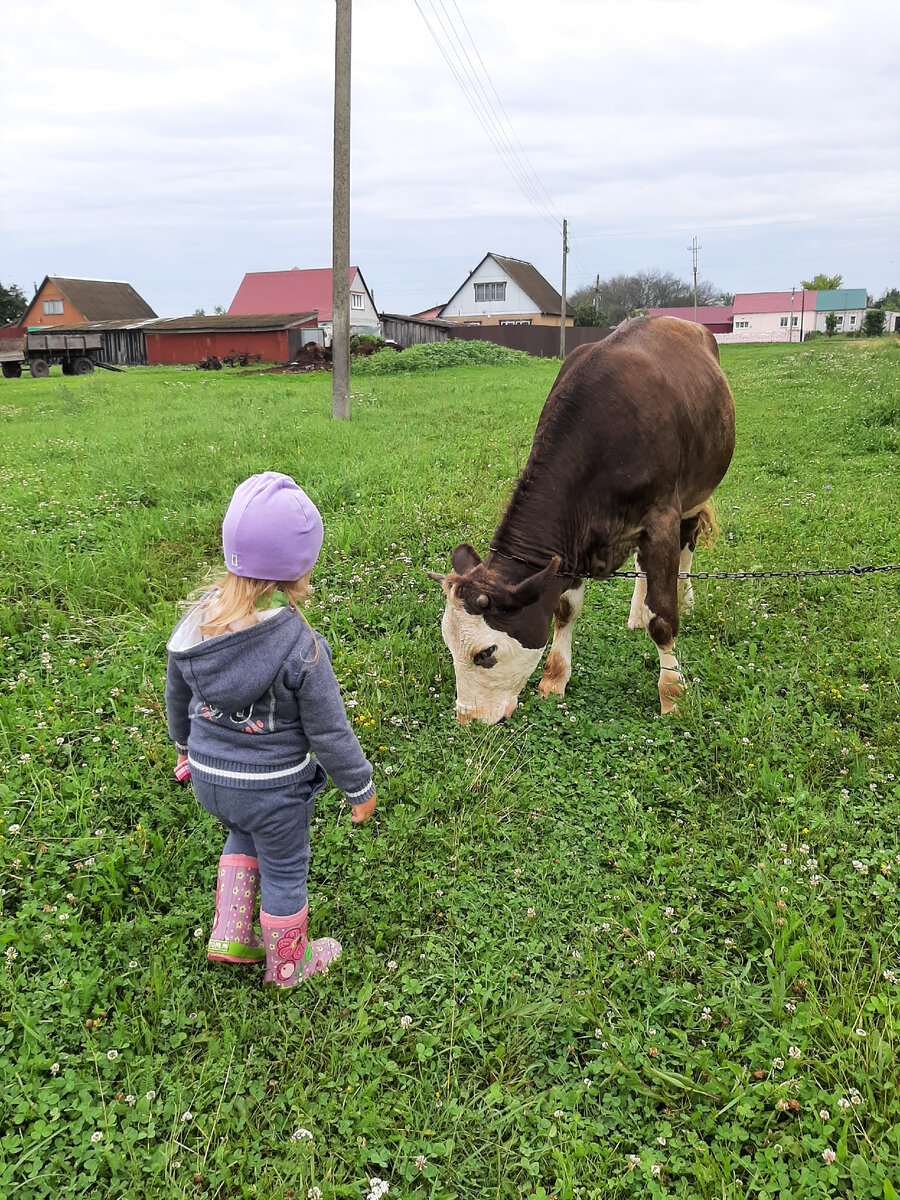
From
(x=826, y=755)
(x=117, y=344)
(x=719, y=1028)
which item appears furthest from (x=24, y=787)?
(x=117, y=344)

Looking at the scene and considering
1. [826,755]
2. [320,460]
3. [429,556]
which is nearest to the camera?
[826,755]

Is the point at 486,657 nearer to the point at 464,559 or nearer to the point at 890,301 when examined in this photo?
the point at 464,559

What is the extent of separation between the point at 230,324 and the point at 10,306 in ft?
96.2

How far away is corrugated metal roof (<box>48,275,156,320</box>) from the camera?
54156 millimetres

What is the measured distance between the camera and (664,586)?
201 inches

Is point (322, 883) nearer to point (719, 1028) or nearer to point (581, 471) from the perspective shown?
point (719, 1028)

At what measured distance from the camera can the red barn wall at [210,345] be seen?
4041cm

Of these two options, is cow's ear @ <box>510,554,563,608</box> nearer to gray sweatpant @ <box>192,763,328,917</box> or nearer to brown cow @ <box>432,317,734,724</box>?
brown cow @ <box>432,317,734,724</box>

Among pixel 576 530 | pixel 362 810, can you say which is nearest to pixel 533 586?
pixel 576 530

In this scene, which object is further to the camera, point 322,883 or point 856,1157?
point 322,883

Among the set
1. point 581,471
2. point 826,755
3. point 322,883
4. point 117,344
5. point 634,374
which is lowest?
point 322,883

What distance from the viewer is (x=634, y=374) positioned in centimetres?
508

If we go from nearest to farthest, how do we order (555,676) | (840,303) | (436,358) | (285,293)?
(555,676)
(436,358)
(285,293)
(840,303)

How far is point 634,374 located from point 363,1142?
14.0ft
